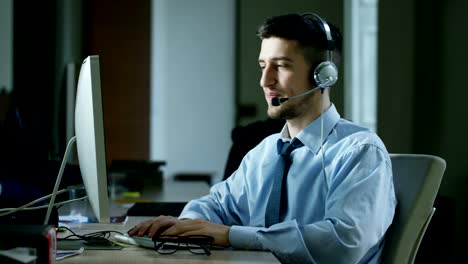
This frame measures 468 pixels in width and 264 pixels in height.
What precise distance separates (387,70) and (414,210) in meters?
3.19

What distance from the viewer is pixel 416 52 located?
179 inches

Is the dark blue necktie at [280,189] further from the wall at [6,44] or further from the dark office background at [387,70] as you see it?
the dark office background at [387,70]

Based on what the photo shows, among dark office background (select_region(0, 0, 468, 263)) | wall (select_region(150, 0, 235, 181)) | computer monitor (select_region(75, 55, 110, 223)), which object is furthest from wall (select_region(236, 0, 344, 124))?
computer monitor (select_region(75, 55, 110, 223))

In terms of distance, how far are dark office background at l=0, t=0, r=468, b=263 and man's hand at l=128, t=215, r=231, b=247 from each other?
2.34 meters

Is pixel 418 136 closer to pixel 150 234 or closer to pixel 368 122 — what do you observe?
pixel 368 122

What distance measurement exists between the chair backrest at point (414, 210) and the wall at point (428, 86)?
115 inches

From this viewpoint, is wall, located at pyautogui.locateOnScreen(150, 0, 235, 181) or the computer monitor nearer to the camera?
the computer monitor

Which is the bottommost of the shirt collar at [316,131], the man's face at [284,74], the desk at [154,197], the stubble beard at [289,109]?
the desk at [154,197]

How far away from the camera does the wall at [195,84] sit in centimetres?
575

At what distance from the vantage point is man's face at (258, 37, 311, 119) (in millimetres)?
1745

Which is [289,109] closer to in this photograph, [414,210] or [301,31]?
[301,31]

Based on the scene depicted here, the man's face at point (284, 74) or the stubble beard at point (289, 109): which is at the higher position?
the man's face at point (284, 74)

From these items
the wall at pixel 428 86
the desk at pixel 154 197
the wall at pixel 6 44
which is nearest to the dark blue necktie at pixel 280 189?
the desk at pixel 154 197

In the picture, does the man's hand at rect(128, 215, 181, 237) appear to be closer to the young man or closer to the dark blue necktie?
the young man
